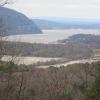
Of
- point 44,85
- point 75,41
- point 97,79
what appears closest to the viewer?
point 97,79

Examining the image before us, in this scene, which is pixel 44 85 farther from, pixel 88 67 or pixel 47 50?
pixel 47 50

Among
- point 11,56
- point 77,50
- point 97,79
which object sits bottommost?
point 77,50

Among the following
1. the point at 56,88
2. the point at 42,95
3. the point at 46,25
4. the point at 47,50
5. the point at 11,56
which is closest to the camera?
the point at 11,56

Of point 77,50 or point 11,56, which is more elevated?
point 11,56

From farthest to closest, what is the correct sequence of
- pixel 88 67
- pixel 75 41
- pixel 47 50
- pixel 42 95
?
1. pixel 75 41
2. pixel 47 50
3. pixel 88 67
4. pixel 42 95

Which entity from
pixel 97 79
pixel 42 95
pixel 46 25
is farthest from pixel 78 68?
pixel 46 25

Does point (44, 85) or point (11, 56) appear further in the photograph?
point (44, 85)

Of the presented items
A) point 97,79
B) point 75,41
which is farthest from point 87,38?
point 97,79

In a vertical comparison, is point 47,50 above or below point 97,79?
below

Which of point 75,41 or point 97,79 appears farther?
point 75,41

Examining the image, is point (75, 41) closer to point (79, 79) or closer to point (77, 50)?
point (77, 50)
